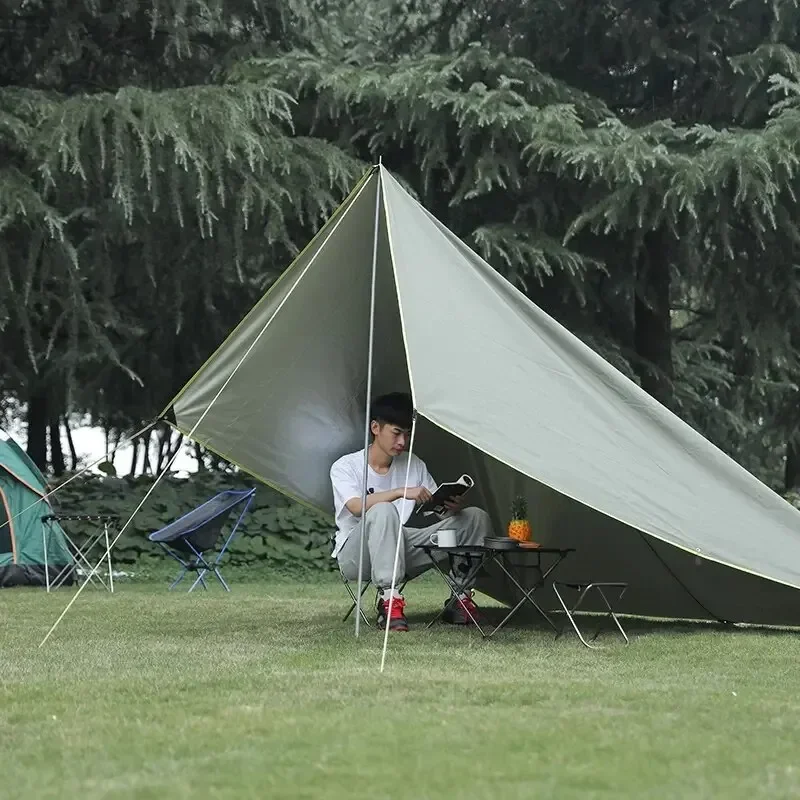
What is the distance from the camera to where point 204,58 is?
10.0 m

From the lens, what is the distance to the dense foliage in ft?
28.1

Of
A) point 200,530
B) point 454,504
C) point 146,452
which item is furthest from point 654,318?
point 146,452

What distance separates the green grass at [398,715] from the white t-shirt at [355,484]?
0.51 meters

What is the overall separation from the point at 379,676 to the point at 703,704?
96 centimetres

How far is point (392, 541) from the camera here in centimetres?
536

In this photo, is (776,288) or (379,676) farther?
(776,288)

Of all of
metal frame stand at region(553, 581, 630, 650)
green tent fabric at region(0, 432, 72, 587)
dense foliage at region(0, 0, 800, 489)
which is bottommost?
green tent fabric at region(0, 432, 72, 587)

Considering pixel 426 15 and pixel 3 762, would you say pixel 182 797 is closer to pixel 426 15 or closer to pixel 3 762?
pixel 3 762

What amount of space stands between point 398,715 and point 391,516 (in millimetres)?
2111

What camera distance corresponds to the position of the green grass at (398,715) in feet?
8.63

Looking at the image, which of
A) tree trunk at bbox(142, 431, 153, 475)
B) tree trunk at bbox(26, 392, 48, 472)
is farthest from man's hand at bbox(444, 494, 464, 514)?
tree trunk at bbox(142, 431, 153, 475)

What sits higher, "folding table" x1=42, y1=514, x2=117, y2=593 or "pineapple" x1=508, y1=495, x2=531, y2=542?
"pineapple" x1=508, y1=495, x2=531, y2=542

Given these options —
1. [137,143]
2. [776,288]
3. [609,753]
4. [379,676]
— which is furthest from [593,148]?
[609,753]

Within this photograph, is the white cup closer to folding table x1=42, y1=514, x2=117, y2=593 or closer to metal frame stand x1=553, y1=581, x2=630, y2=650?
metal frame stand x1=553, y1=581, x2=630, y2=650
